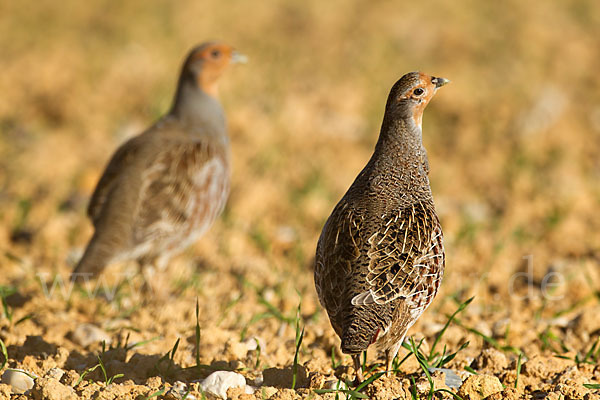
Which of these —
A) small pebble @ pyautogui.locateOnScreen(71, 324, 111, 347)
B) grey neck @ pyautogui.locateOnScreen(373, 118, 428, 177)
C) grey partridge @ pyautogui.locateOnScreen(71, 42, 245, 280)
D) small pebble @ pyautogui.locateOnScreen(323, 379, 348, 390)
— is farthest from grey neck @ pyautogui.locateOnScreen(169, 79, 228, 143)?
small pebble @ pyautogui.locateOnScreen(323, 379, 348, 390)

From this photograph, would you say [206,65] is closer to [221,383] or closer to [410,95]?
[410,95]

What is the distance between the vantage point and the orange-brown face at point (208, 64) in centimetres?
580

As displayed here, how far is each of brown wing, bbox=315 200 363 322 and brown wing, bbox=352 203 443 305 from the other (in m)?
0.09

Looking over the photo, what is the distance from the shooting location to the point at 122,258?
490 centimetres

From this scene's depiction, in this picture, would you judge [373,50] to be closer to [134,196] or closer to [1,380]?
[134,196]

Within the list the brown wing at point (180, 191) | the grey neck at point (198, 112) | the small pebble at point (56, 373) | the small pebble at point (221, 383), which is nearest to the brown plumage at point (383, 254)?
the small pebble at point (221, 383)

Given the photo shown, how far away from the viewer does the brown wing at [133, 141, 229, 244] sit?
495cm

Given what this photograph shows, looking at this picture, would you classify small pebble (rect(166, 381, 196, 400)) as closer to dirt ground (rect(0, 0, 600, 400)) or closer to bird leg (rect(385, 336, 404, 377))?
dirt ground (rect(0, 0, 600, 400))

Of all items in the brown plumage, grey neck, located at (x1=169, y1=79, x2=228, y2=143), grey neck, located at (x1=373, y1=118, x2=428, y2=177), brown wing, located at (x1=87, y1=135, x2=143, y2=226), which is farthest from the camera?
grey neck, located at (x1=169, y1=79, x2=228, y2=143)

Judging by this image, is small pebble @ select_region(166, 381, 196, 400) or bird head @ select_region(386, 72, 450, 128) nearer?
small pebble @ select_region(166, 381, 196, 400)

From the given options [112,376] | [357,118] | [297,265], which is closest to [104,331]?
[112,376]

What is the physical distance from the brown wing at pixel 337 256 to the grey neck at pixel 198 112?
2.32 meters

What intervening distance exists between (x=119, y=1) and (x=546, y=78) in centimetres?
640

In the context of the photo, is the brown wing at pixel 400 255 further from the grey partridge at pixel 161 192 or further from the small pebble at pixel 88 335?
the grey partridge at pixel 161 192
